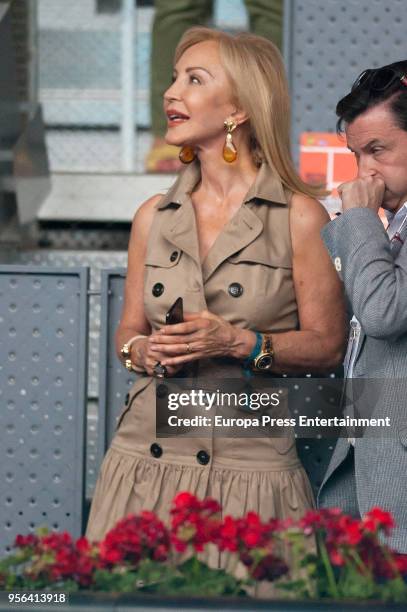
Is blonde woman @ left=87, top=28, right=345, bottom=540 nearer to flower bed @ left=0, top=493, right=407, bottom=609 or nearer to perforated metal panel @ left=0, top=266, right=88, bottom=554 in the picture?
perforated metal panel @ left=0, top=266, right=88, bottom=554

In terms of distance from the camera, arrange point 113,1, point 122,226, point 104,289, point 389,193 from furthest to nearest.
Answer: point 113,1, point 122,226, point 104,289, point 389,193

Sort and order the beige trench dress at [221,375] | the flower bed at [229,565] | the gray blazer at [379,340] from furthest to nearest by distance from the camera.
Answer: the beige trench dress at [221,375], the gray blazer at [379,340], the flower bed at [229,565]

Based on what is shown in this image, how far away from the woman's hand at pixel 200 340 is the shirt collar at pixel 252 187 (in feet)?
1.20

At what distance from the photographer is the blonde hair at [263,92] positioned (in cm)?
294

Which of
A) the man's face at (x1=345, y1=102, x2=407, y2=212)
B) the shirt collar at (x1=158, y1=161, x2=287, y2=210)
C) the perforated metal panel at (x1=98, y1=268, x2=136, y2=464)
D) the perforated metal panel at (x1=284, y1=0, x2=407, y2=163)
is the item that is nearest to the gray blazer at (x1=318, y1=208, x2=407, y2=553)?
the man's face at (x1=345, y1=102, x2=407, y2=212)

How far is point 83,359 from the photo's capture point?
3.58m

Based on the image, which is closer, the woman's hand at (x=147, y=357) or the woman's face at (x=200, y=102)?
the woman's hand at (x=147, y=357)

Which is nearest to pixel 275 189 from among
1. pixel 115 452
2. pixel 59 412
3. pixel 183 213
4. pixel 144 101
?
pixel 183 213

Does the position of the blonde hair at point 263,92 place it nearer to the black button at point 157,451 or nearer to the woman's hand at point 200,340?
the woman's hand at point 200,340

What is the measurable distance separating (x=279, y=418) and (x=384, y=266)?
642 millimetres

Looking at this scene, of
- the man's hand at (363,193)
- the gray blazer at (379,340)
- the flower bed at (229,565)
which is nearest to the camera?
the flower bed at (229,565)

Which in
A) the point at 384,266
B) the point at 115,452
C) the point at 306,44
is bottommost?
the point at 115,452

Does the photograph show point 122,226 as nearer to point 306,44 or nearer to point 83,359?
point 306,44

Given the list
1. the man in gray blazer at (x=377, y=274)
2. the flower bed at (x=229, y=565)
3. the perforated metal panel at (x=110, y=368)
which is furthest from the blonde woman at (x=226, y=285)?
the flower bed at (x=229, y=565)
